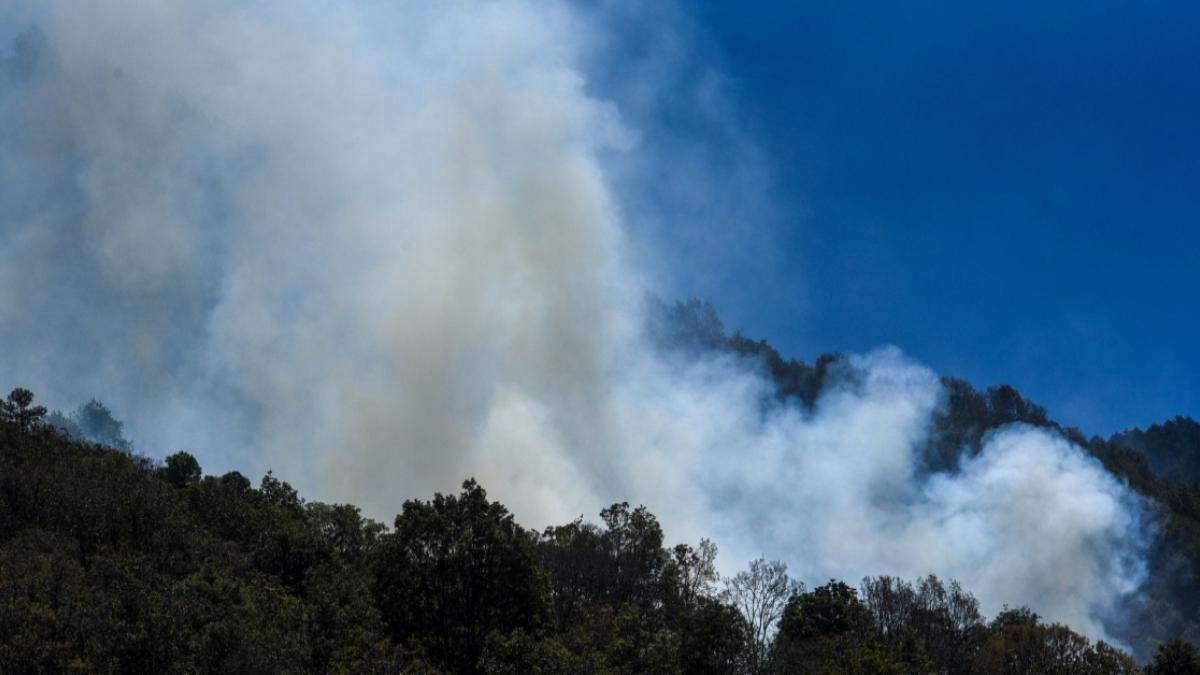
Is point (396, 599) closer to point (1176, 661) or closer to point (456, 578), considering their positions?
point (456, 578)

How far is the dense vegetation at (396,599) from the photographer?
3822 centimetres

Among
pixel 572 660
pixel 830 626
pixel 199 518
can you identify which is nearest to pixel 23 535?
pixel 199 518

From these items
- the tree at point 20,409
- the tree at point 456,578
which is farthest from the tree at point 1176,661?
the tree at point 20,409

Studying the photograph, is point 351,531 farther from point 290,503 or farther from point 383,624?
point 383,624

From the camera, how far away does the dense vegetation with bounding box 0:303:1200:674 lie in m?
38.2

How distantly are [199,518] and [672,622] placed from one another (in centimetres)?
4378

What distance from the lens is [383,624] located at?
5462 cm

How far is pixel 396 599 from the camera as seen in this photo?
63.6m

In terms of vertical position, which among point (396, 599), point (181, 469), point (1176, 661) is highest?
point (181, 469)

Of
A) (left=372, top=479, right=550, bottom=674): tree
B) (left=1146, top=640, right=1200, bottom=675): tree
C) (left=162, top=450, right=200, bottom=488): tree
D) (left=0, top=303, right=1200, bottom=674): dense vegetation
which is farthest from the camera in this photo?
(left=162, top=450, right=200, bottom=488): tree

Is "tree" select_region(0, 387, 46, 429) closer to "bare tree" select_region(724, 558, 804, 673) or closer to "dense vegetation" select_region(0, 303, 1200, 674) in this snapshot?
"dense vegetation" select_region(0, 303, 1200, 674)

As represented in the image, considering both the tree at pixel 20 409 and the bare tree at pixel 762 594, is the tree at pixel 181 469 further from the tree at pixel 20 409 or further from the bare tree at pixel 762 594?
the bare tree at pixel 762 594

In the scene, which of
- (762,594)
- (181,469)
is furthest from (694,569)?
(181,469)

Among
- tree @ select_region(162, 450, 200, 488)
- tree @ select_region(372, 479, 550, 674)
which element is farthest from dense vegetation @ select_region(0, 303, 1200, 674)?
tree @ select_region(162, 450, 200, 488)
